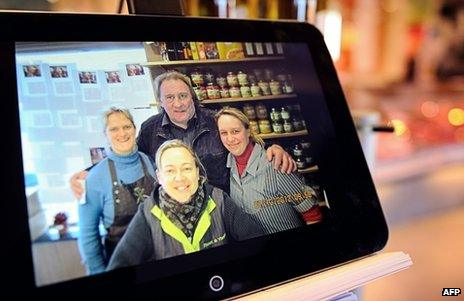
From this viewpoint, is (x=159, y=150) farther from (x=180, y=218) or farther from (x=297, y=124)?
(x=297, y=124)

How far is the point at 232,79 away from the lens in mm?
527

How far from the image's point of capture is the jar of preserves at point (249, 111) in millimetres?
521

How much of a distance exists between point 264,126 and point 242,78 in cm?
6

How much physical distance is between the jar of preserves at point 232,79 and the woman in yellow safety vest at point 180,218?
0.33 ft

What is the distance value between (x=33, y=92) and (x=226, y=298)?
0.86 feet

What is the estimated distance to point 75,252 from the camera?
0.39 m

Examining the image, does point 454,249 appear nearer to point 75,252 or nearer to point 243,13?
point 243,13

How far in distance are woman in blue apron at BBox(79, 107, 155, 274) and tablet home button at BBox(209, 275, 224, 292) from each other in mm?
98

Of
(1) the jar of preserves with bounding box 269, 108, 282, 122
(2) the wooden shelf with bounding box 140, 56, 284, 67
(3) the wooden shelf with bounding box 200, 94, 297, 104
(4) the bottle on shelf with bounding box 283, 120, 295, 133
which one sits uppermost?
(2) the wooden shelf with bounding box 140, 56, 284, 67

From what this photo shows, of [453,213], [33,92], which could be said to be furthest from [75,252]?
[453,213]

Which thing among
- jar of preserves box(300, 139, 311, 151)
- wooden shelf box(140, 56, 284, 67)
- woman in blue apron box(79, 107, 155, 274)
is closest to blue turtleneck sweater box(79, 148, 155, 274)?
woman in blue apron box(79, 107, 155, 274)

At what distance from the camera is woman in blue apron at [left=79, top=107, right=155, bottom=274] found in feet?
1.32

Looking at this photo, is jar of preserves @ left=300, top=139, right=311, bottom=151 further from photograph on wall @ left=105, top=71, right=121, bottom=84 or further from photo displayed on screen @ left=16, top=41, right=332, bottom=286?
photograph on wall @ left=105, top=71, right=121, bottom=84

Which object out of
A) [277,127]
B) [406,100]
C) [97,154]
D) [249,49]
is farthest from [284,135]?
[406,100]
